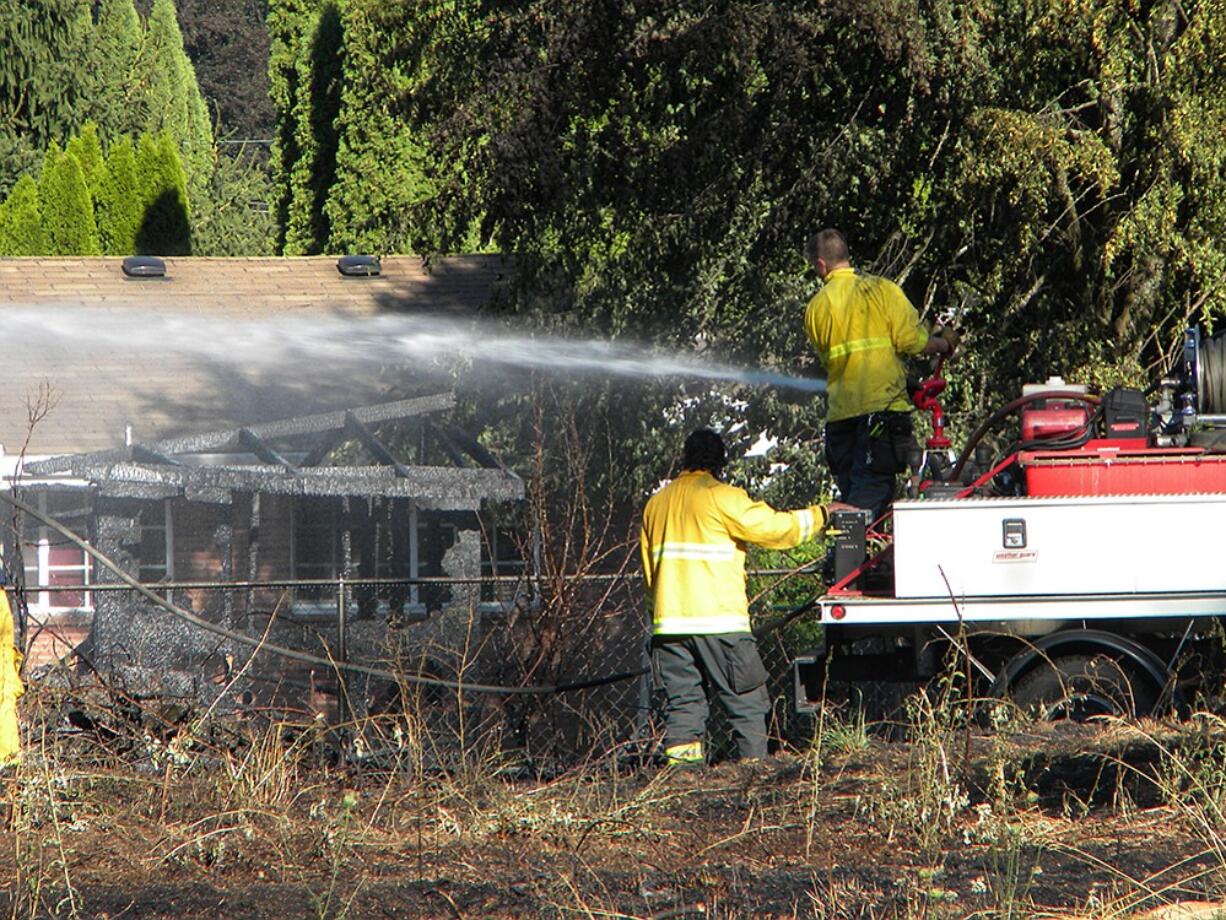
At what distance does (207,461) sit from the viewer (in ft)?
45.5

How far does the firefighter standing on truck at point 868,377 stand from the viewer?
7.43 m

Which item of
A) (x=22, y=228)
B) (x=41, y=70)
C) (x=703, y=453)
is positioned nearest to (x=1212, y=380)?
(x=703, y=453)

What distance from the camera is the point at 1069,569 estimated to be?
6668 millimetres

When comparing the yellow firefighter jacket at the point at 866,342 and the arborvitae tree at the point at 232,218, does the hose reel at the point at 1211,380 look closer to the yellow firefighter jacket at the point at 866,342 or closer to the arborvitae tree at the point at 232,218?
the yellow firefighter jacket at the point at 866,342

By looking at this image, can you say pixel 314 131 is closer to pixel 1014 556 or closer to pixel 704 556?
pixel 704 556

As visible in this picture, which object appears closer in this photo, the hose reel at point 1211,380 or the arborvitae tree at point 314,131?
the hose reel at point 1211,380

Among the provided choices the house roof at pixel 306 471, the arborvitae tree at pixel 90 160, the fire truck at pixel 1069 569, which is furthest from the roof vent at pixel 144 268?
the fire truck at pixel 1069 569

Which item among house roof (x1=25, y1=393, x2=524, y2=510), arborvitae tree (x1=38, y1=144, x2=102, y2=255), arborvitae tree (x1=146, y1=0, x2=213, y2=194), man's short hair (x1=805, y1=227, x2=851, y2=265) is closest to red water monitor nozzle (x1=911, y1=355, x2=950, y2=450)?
man's short hair (x1=805, y1=227, x2=851, y2=265)

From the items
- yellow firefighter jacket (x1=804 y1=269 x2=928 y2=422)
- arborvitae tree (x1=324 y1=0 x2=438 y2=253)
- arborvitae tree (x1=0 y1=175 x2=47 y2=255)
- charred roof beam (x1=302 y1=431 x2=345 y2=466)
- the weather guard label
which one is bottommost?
charred roof beam (x1=302 y1=431 x2=345 y2=466)

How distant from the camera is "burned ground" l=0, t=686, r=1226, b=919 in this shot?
4402 millimetres

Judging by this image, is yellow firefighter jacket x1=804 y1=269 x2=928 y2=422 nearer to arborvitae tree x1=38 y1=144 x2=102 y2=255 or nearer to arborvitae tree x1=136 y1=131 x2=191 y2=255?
arborvitae tree x1=38 y1=144 x2=102 y2=255

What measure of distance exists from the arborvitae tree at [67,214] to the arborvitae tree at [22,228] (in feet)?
0.55

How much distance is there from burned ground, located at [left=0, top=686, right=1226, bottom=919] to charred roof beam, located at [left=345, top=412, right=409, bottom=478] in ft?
18.3

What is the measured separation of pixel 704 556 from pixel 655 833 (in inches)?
76.0
